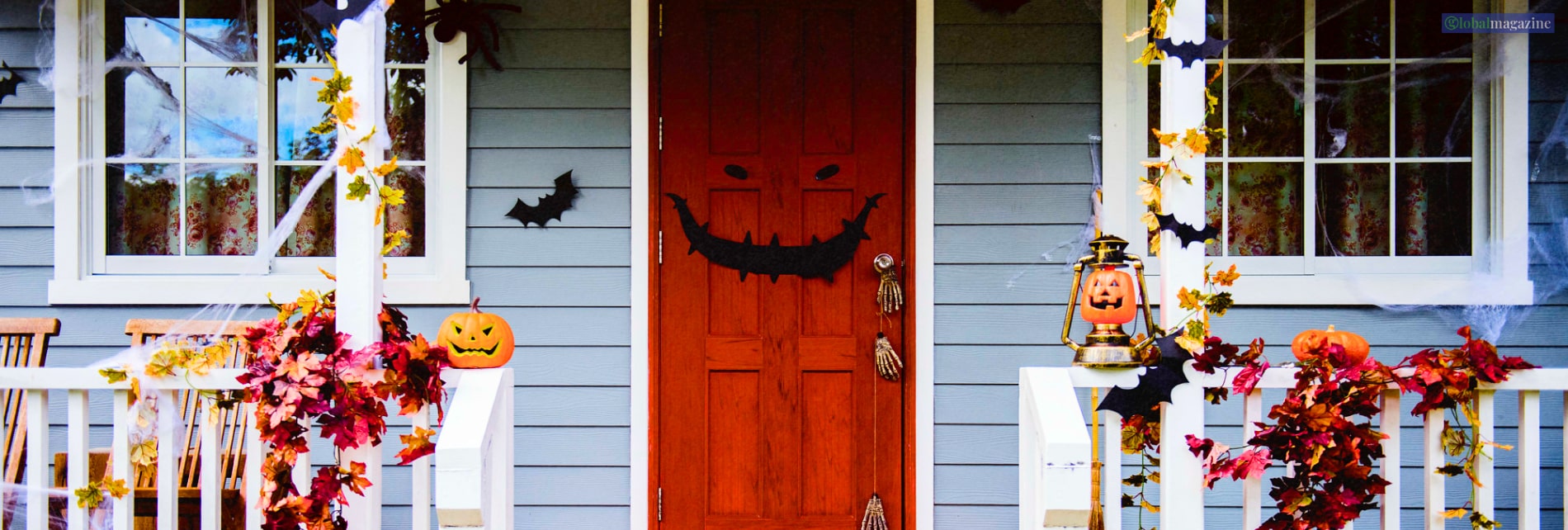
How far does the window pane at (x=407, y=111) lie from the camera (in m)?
3.14

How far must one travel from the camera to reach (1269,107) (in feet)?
10.2

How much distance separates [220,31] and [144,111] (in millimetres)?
348

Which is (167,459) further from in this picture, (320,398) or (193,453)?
(193,453)

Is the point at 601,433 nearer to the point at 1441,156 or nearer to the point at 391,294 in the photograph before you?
the point at 391,294

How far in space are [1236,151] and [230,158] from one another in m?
3.16

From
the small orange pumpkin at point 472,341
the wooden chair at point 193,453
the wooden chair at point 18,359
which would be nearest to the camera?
the small orange pumpkin at point 472,341

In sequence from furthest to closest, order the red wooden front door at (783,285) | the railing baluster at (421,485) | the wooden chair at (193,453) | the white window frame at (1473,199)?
1. the red wooden front door at (783,285)
2. the white window frame at (1473,199)
3. the wooden chair at (193,453)
4. the railing baluster at (421,485)

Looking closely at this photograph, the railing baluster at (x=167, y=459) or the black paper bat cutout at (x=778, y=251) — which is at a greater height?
the black paper bat cutout at (x=778, y=251)

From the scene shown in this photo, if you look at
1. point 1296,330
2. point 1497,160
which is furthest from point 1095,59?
point 1497,160

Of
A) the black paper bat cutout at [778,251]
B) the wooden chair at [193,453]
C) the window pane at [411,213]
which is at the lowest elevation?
the wooden chair at [193,453]

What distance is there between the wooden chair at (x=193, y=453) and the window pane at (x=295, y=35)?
33.8 inches

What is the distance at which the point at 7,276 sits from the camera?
10.2ft

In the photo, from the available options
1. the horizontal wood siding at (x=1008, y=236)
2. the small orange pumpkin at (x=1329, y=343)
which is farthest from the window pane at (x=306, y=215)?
the small orange pumpkin at (x=1329, y=343)

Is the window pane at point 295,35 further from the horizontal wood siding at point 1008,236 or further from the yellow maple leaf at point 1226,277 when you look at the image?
the yellow maple leaf at point 1226,277
